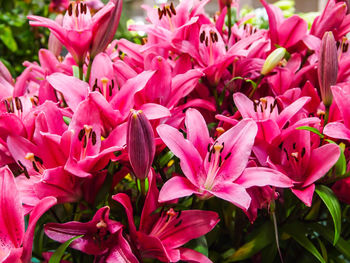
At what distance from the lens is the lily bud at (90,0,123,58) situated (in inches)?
17.6

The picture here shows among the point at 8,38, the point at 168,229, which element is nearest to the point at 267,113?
the point at 168,229

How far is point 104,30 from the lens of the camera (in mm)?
449

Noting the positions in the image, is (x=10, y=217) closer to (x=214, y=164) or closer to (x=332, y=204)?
(x=214, y=164)

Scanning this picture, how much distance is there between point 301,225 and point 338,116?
125 millimetres

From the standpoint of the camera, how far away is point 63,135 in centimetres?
36

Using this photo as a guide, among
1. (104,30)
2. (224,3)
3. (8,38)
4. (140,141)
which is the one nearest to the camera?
(140,141)

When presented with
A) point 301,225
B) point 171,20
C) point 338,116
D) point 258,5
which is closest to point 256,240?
point 301,225

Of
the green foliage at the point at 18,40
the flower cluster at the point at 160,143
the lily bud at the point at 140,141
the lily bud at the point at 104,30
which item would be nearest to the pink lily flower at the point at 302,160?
the flower cluster at the point at 160,143

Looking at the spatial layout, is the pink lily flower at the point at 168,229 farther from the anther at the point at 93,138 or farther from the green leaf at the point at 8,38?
the green leaf at the point at 8,38

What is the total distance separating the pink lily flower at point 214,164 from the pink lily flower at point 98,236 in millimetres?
53

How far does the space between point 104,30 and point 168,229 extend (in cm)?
22

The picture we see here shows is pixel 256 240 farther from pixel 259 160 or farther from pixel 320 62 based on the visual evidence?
pixel 320 62

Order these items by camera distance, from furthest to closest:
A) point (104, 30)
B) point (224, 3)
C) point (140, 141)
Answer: point (224, 3)
point (104, 30)
point (140, 141)

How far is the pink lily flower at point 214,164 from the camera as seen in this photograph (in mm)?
361
